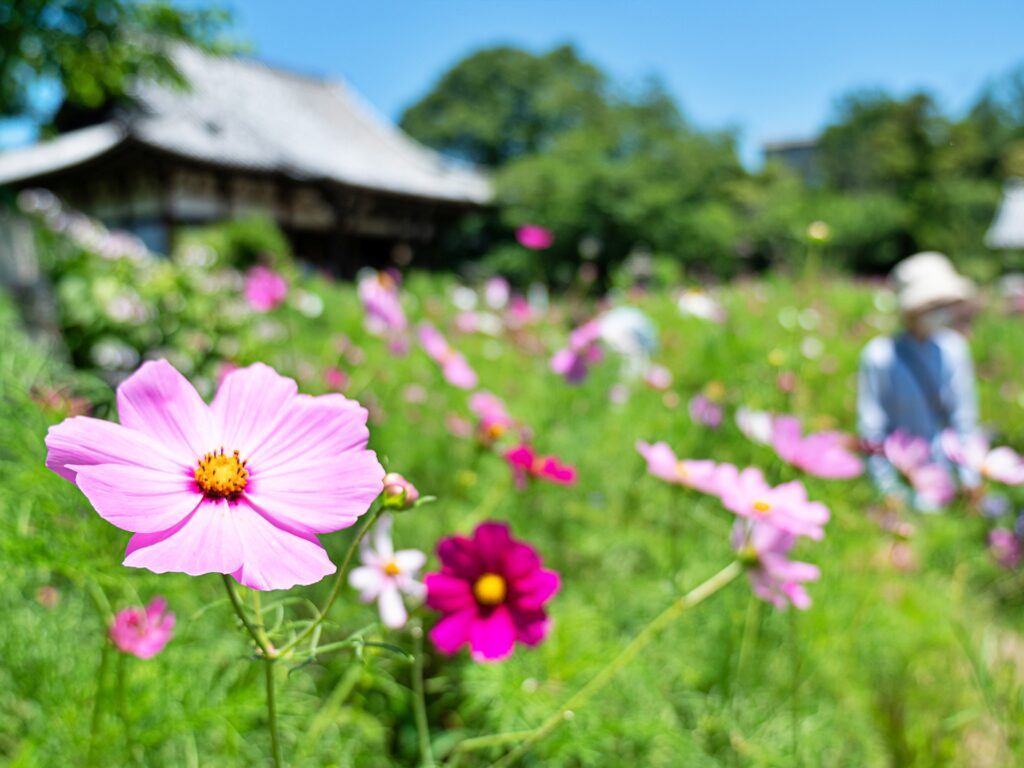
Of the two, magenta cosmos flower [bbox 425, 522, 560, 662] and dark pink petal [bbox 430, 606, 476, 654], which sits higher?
magenta cosmos flower [bbox 425, 522, 560, 662]

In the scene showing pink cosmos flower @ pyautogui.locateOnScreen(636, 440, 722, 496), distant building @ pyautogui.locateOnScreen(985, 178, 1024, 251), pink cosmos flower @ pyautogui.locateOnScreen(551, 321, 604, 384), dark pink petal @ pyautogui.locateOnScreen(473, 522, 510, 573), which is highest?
distant building @ pyautogui.locateOnScreen(985, 178, 1024, 251)

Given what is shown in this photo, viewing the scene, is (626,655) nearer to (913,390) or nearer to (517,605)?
(517,605)

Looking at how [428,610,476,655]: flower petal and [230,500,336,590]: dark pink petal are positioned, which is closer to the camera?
[230,500,336,590]: dark pink petal

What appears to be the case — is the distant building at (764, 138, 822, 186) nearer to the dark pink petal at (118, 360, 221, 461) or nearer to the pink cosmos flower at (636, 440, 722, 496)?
the pink cosmos flower at (636, 440, 722, 496)

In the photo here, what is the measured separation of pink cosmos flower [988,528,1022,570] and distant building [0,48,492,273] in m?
6.40

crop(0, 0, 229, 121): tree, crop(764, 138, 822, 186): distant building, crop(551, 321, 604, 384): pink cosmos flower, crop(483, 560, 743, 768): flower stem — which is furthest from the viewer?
crop(764, 138, 822, 186): distant building

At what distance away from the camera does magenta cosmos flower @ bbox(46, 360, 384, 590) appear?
0.23m

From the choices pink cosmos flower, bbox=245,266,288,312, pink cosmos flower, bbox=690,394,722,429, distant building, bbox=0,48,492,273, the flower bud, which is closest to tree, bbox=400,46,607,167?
distant building, bbox=0,48,492,273

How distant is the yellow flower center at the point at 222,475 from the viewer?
0.85 feet

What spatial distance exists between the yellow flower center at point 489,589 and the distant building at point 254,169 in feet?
21.6

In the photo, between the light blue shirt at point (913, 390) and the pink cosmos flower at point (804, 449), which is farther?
the light blue shirt at point (913, 390)

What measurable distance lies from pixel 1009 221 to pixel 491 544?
1928cm

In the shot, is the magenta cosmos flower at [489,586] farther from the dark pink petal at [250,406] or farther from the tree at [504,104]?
the tree at [504,104]

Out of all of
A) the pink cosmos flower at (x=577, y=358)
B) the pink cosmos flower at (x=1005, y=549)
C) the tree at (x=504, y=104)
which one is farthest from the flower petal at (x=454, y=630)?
the tree at (x=504, y=104)
